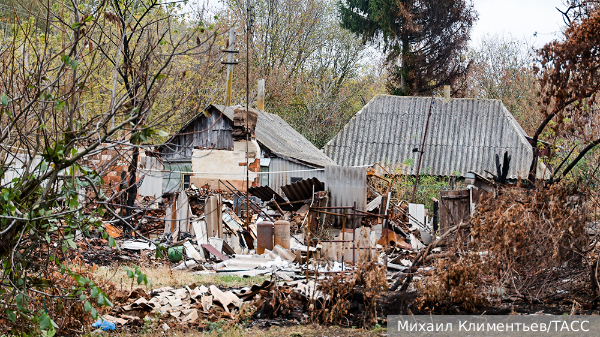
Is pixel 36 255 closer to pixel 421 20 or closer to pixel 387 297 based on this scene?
pixel 387 297

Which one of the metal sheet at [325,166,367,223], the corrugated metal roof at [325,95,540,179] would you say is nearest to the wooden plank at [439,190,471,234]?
the metal sheet at [325,166,367,223]

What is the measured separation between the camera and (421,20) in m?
Result: 27.9

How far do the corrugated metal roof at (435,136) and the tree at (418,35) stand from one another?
97.1 inches

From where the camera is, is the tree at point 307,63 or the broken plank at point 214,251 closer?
the broken plank at point 214,251

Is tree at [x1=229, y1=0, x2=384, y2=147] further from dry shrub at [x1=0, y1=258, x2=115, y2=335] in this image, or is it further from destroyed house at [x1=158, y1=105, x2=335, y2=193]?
dry shrub at [x1=0, y1=258, x2=115, y2=335]

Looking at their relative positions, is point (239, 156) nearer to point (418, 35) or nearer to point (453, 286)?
point (453, 286)

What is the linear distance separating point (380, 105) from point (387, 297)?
2002cm

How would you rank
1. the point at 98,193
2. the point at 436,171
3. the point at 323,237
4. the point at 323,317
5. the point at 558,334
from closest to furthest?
the point at 98,193, the point at 558,334, the point at 323,317, the point at 323,237, the point at 436,171

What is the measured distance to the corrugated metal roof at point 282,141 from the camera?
20891 mm

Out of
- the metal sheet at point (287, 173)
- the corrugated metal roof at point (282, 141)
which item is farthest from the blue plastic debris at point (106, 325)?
the metal sheet at point (287, 173)

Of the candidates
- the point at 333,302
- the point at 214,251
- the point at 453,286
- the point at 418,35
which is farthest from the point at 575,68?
the point at 418,35

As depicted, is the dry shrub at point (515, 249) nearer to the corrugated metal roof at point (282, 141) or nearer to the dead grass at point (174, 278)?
the dead grass at point (174, 278)

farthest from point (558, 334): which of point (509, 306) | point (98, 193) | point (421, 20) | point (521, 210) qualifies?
point (421, 20)

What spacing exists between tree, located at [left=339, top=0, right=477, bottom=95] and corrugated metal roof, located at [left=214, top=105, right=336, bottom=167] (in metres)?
6.25
